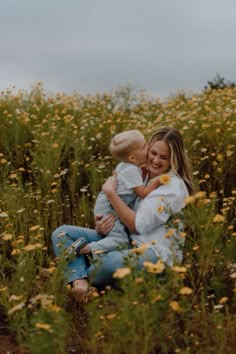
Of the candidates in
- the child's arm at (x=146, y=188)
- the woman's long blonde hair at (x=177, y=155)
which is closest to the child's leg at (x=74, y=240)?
the child's arm at (x=146, y=188)

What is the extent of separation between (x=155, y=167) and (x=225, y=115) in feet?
9.28

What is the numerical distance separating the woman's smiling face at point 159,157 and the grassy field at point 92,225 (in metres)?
0.35

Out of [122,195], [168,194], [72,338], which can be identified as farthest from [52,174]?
[72,338]

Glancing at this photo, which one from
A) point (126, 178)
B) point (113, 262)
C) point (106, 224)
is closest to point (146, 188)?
point (126, 178)

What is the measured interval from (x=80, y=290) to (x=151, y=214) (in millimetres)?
610

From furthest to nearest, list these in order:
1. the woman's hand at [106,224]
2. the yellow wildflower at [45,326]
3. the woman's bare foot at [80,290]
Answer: the woman's hand at [106,224], the woman's bare foot at [80,290], the yellow wildflower at [45,326]

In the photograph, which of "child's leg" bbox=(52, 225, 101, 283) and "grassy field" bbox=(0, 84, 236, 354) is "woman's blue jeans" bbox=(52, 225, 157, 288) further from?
"grassy field" bbox=(0, 84, 236, 354)

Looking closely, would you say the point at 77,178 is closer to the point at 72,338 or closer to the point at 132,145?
the point at 132,145

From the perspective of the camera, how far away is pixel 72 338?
385cm

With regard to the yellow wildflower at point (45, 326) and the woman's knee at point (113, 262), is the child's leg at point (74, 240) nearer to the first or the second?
the woman's knee at point (113, 262)

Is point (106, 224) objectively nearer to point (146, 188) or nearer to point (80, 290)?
point (146, 188)

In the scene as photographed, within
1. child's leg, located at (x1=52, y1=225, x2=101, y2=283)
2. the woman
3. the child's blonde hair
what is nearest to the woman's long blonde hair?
the woman

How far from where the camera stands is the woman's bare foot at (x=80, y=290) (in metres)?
4.17

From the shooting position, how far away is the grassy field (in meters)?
3.01
